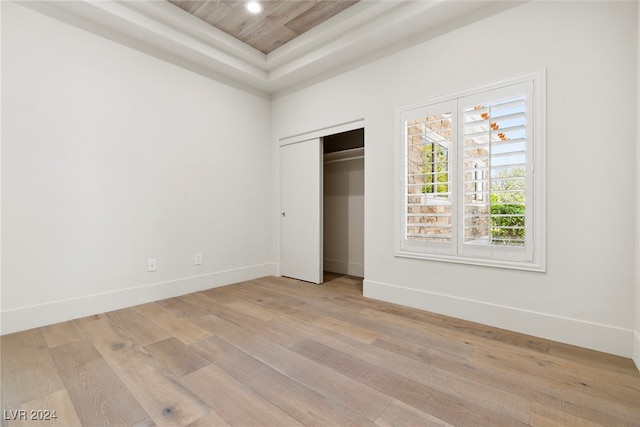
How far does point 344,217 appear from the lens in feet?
13.7

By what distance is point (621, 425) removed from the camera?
48.1 inches

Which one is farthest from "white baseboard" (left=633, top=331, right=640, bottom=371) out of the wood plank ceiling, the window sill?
the wood plank ceiling

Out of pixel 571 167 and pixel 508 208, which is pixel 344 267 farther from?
pixel 571 167

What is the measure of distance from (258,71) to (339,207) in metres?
2.09

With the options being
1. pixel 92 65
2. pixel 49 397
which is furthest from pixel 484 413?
pixel 92 65

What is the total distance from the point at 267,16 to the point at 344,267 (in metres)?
3.14

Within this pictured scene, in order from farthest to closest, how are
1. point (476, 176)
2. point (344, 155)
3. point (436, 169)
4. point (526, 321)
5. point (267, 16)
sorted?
point (344, 155) → point (267, 16) → point (436, 169) → point (476, 176) → point (526, 321)

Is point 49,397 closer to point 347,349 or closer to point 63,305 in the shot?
point 63,305

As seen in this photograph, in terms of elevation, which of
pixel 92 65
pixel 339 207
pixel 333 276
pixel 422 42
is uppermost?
pixel 422 42

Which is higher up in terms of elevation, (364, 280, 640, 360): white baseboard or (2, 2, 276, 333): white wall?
(2, 2, 276, 333): white wall

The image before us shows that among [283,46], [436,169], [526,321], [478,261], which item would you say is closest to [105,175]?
[283,46]

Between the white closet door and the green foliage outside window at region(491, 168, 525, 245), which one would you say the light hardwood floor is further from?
the white closet door

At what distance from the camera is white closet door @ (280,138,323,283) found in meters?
3.57

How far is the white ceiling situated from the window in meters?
0.68
